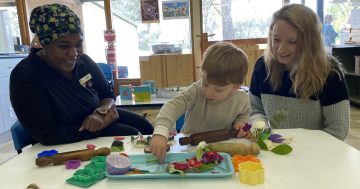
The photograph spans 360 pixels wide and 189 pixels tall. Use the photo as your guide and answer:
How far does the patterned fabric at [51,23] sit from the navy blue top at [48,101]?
97 millimetres

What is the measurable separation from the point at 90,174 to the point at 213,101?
2.02 ft

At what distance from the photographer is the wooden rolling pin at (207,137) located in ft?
3.39

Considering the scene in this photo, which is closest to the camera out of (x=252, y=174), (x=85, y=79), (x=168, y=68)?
(x=252, y=174)

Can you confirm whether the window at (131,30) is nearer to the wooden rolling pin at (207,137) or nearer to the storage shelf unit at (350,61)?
the storage shelf unit at (350,61)

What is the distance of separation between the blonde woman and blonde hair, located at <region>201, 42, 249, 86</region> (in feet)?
0.95

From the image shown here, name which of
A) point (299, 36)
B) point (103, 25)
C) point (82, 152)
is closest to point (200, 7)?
point (103, 25)

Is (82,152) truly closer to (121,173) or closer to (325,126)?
(121,173)

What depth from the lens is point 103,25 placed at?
4.94 metres

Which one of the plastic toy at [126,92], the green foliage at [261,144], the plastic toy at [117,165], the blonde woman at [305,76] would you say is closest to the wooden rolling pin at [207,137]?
the green foliage at [261,144]

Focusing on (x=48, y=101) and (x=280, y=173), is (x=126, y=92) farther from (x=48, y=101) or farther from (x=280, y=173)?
(x=280, y=173)

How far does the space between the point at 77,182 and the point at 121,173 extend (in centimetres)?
11

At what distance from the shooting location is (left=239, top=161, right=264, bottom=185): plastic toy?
75cm

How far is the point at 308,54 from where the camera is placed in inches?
50.5

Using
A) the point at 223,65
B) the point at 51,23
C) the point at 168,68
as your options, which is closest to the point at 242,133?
the point at 223,65
